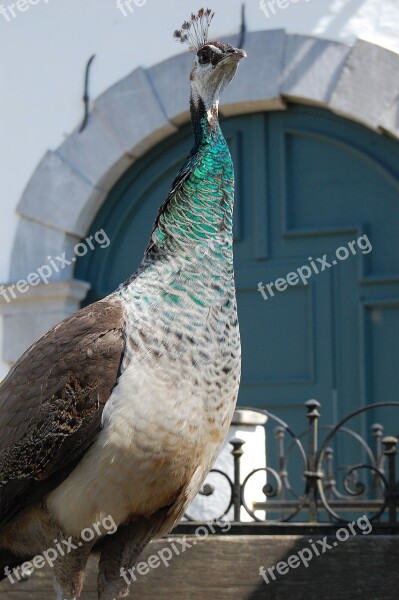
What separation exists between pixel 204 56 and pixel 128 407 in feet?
4.17

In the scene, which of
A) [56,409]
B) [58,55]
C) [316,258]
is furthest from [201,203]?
[58,55]

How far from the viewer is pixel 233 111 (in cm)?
721

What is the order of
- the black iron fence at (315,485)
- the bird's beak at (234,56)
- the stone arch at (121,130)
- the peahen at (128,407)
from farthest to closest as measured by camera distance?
1. the stone arch at (121,130)
2. the black iron fence at (315,485)
3. the bird's beak at (234,56)
4. the peahen at (128,407)

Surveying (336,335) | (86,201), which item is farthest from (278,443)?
(86,201)

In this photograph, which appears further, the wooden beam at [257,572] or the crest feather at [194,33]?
the wooden beam at [257,572]

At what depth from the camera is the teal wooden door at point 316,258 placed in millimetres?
6652

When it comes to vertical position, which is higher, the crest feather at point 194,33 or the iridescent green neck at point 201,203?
the crest feather at point 194,33

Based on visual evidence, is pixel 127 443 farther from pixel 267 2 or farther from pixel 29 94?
pixel 29 94

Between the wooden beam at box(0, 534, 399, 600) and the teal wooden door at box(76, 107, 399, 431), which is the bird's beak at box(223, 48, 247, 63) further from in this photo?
the teal wooden door at box(76, 107, 399, 431)

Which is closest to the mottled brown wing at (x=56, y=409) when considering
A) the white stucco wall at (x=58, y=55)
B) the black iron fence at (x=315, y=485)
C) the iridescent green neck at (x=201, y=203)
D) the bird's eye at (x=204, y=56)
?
the iridescent green neck at (x=201, y=203)

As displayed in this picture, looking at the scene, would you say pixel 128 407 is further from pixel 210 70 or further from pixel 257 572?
pixel 257 572

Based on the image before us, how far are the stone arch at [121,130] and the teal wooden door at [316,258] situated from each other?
0.19 meters

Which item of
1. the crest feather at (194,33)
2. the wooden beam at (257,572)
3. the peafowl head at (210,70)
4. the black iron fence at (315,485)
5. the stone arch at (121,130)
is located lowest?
the wooden beam at (257,572)

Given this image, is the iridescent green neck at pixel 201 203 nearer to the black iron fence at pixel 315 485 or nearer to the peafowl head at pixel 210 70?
the peafowl head at pixel 210 70
